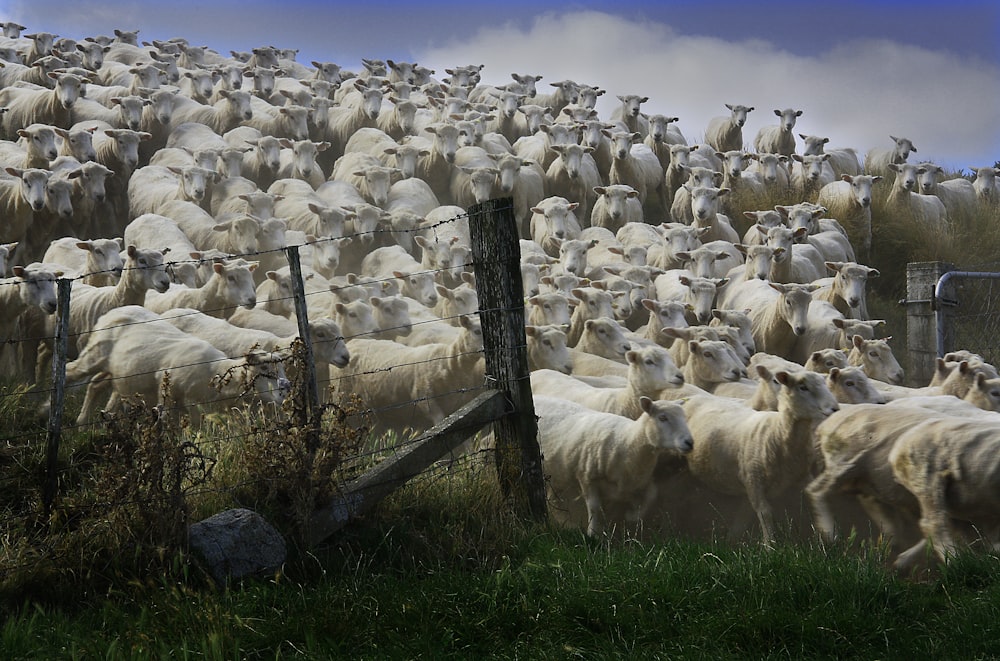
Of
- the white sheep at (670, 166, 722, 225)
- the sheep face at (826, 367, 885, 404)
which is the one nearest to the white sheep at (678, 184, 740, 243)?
the white sheep at (670, 166, 722, 225)

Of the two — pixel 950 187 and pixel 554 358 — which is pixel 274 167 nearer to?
pixel 554 358

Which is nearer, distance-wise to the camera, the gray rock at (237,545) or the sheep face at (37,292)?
the gray rock at (237,545)

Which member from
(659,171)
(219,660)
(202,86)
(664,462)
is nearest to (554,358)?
(664,462)

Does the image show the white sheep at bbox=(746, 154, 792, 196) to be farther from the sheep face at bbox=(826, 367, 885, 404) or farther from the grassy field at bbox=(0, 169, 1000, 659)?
the grassy field at bbox=(0, 169, 1000, 659)

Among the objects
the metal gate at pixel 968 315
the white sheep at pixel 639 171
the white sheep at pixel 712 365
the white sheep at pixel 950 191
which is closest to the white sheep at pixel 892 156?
the white sheep at pixel 950 191

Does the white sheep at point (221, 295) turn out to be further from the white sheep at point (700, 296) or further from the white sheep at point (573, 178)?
the white sheep at point (573, 178)

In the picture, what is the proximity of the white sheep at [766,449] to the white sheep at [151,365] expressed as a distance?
3220 millimetres

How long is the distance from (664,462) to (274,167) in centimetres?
1246

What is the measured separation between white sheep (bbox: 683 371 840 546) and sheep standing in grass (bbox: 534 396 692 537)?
327mm

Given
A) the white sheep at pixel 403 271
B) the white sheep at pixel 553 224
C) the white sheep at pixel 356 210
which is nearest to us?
the white sheep at pixel 403 271

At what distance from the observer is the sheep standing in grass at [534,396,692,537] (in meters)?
7.04

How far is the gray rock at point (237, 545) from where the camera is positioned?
463 centimetres

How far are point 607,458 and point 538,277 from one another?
608 centimetres

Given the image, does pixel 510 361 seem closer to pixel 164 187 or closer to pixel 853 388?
pixel 853 388
